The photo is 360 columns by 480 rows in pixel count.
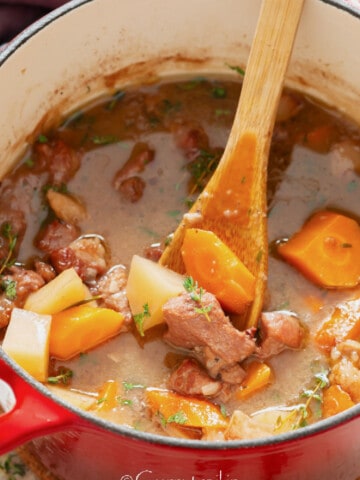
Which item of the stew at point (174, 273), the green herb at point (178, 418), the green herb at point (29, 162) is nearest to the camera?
the green herb at point (178, 418)

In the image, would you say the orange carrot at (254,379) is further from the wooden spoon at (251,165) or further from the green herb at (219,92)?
the green herb at (219,92)

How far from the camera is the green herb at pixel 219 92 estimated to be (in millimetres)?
2998

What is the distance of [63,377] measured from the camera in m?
2.44

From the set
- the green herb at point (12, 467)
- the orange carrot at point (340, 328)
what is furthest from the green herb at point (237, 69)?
the green herb at point (12, 467)

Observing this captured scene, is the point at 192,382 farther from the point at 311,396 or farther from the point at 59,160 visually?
the point at 59,160

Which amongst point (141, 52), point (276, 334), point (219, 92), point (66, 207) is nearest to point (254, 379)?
point (276, 334)

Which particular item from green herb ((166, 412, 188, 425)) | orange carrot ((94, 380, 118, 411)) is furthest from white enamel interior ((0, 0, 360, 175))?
green herb ((166, 412, 188, 425))

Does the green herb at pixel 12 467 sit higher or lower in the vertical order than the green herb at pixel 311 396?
lower

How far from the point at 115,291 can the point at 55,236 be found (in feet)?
0.90

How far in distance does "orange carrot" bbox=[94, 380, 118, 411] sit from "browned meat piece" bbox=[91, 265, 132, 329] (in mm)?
189

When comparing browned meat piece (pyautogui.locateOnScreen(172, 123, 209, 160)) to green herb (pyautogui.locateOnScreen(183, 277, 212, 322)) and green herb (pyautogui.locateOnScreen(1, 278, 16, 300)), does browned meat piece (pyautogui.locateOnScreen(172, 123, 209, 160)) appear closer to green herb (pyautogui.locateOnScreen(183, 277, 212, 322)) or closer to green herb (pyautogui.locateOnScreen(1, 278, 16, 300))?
A: green herb (pyautogui.locateOnScreen(183, 277, 212, 322))

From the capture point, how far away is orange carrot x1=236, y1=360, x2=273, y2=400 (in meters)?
2.41

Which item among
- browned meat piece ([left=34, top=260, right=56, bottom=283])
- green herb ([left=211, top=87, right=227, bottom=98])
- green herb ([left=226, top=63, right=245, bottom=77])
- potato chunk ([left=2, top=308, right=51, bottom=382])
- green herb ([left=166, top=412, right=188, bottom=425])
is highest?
green herb ([left=226, top=63, right=245, bottom=77])

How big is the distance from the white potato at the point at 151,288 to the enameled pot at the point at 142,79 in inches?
20.1
